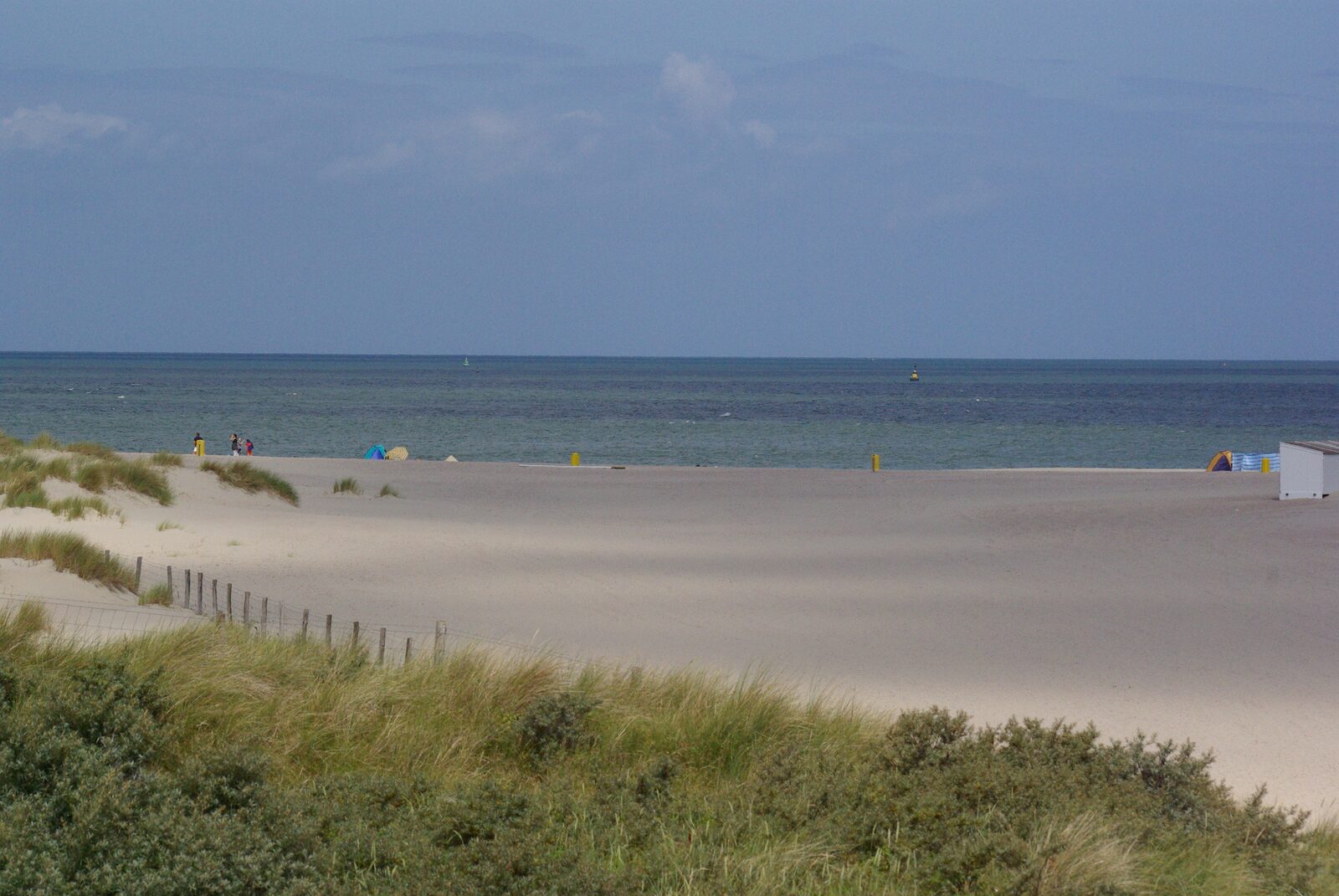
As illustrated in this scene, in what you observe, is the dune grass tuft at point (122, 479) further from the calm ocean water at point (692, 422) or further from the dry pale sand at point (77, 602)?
the calm ocean water at point (692, 422)

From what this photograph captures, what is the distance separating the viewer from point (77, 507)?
59.4 feet

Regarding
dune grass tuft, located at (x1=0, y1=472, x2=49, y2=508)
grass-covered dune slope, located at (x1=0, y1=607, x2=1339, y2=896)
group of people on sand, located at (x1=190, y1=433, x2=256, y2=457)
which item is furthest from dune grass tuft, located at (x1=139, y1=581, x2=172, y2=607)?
group of people on sand, located at (x1=190, y1=433, x2=256, y2=457)

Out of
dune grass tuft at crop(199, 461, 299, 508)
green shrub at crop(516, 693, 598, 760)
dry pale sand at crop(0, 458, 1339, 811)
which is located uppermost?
green shrub at crop(516, 693, 598, 760)

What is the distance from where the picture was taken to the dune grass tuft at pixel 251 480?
78.5 feet

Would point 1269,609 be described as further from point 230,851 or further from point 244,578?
point 230,851

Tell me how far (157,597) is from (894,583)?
9.00 metres

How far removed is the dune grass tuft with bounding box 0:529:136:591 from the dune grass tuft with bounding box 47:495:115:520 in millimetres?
5536

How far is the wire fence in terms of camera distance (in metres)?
7.51

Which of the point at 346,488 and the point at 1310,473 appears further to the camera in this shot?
the point at 346,488

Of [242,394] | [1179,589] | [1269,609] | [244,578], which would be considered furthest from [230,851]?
[242,394]

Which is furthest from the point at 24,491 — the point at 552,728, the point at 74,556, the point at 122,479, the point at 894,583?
the point at 552,728

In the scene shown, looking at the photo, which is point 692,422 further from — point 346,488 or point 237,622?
point 237,622

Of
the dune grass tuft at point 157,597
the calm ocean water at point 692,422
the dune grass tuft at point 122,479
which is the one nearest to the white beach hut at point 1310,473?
the calm ocean water at point 692,422

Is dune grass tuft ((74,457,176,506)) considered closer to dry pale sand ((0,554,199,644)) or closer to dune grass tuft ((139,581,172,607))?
dry pale sand ((0,554,199,644))
